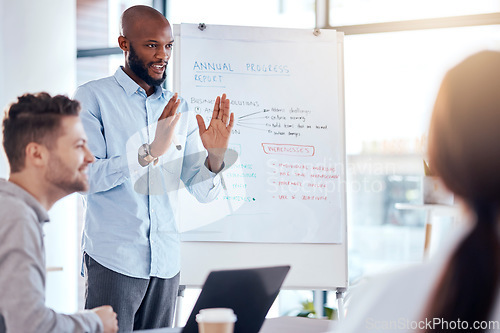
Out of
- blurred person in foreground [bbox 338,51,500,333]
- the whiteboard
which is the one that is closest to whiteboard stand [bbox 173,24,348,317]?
the whiteboard

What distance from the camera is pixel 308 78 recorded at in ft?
9.62

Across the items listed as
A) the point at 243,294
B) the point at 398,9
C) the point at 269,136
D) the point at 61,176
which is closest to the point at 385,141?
the point at 398,9

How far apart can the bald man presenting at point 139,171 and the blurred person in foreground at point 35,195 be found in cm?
55

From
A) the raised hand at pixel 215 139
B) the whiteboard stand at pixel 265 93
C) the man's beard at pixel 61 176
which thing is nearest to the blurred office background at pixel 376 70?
the whiteboard stand at pixel 265 93

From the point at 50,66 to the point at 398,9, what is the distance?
7.84 feet

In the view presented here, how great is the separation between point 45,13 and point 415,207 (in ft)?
9.09

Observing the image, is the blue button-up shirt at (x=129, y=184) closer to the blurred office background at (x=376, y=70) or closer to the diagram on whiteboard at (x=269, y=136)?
the diagram on whiteboard at (x=269, y=136)

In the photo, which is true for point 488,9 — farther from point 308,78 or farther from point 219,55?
point 219,55

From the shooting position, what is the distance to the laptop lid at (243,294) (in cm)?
135

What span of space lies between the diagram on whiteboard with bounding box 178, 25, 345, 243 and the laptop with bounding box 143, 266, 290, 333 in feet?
4.33

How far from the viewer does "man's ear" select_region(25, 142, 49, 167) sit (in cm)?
144

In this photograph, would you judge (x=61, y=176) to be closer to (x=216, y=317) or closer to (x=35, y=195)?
(x=35, y=195)

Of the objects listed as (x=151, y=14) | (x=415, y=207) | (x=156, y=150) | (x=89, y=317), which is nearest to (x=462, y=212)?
(x=89, y=317)

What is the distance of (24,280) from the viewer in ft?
4.03
